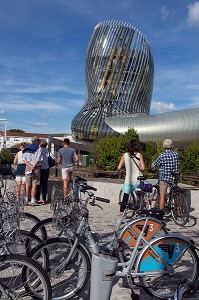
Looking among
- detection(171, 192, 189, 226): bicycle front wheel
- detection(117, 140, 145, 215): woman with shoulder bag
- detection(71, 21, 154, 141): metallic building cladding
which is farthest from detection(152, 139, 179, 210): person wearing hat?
detection(71, 21, 154, 141): metallic building cladding

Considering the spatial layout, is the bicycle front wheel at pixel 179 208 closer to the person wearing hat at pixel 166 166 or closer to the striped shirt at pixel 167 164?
the person wearing hat at pixel 166 166

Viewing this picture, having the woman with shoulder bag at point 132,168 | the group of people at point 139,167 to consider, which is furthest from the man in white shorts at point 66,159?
the woman with shoulder bag at point 132,168

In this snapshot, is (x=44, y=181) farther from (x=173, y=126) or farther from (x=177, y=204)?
(x=173, y=126)

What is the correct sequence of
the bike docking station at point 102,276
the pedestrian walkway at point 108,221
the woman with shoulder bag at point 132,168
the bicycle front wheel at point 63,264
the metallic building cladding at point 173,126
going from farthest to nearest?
1. the metallic building cladding at point 173,126
2. the woman with shoulder bag at point 132,168
3. the pedestrian walkway at point 108,221
4. the bicycle front wheel at point 63,264
5. the bike docking station at point 102,276

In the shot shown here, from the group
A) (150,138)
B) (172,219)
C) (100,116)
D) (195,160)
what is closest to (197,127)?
(150,138)

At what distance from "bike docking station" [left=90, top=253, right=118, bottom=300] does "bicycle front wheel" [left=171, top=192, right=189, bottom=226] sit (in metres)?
5.25

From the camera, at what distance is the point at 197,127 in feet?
173

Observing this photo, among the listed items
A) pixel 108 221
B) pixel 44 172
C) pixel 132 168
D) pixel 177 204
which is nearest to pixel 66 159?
pixel 44 172

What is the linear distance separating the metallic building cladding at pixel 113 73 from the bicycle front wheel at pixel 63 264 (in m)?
58.1

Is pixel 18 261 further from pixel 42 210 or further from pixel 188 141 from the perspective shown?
pixel 188 141

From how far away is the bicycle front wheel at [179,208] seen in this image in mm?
8172

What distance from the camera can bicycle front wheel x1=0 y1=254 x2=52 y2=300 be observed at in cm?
336

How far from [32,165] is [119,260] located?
5875 millimetres

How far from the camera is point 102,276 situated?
3148 mm
